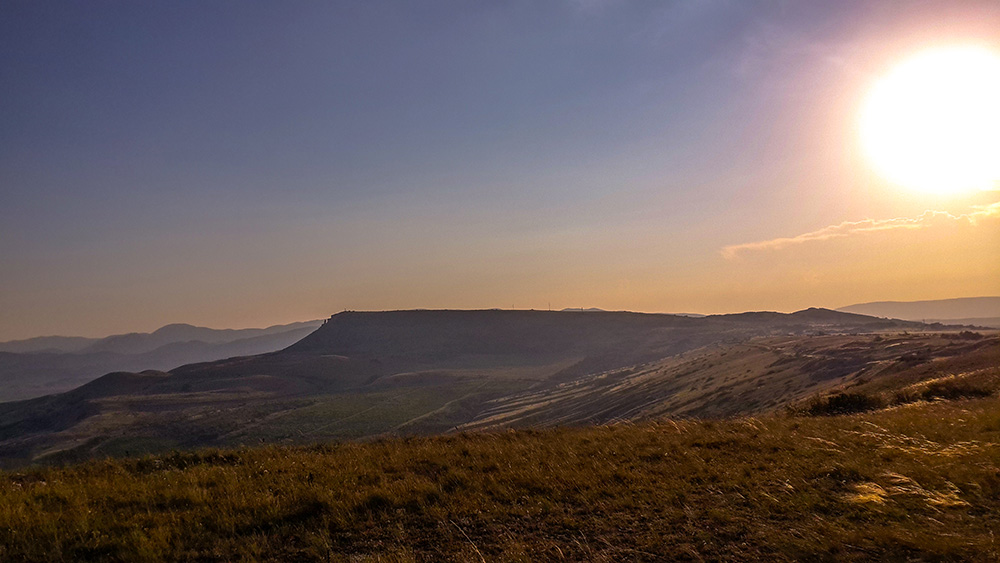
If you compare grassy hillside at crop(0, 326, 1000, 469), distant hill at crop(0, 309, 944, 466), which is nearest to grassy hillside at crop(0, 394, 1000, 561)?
grassy hillside at crop(0, 326, 1000, 469)

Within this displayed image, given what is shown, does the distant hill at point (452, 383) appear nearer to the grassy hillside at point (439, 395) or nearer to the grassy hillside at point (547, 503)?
the grassy hillside at point (439, 395)

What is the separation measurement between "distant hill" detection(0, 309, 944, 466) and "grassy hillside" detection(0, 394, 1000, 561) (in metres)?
21.3

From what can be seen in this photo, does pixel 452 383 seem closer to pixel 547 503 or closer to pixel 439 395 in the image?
pixel 439 395

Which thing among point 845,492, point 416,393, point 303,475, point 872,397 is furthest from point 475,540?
point 416,393

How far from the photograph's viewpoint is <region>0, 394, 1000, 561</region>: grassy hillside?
6.76 metres

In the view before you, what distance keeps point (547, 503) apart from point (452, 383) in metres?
104

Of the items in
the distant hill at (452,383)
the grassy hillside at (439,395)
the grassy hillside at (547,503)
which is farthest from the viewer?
the distant hill at (452,383)

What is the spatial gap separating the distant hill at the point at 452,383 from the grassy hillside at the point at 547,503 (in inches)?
838

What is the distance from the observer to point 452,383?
362ft

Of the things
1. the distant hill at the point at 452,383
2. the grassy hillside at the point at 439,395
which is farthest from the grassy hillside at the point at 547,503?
the distant hill at the point at 452,383

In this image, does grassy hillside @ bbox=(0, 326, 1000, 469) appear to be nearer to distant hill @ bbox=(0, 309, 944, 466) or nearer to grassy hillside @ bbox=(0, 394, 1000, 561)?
distant hill @ bbox=(0, 309, 944, 466)

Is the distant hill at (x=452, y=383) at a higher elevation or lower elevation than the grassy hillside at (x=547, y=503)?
lower

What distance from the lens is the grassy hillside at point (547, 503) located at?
6.76 m

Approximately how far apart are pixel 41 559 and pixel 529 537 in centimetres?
648
